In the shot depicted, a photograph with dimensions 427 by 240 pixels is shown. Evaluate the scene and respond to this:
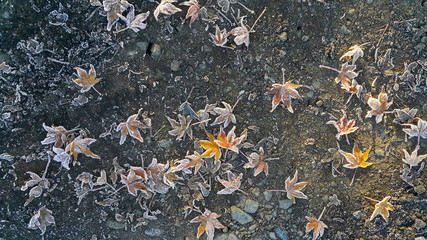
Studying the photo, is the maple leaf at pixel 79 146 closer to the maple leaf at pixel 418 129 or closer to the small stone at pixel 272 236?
the small stone at pixel 272 236

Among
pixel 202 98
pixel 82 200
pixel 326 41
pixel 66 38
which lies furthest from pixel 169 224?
pixel 326 41

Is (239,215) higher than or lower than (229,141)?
lower

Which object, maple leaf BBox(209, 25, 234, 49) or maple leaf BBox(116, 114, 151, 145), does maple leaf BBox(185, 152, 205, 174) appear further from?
maple leaf BBox(209, 25, 234, 49)

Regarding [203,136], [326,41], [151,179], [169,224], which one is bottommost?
[169,224]

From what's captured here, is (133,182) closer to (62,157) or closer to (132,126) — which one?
(132,126)

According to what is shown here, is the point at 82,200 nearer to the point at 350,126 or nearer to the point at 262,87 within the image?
the point at 262,87

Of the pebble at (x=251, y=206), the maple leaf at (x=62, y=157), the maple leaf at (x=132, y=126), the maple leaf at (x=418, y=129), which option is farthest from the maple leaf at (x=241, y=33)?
the maple leaf at (x=62, y=157)

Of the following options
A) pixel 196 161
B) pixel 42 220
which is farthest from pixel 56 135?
pixel 196 161
